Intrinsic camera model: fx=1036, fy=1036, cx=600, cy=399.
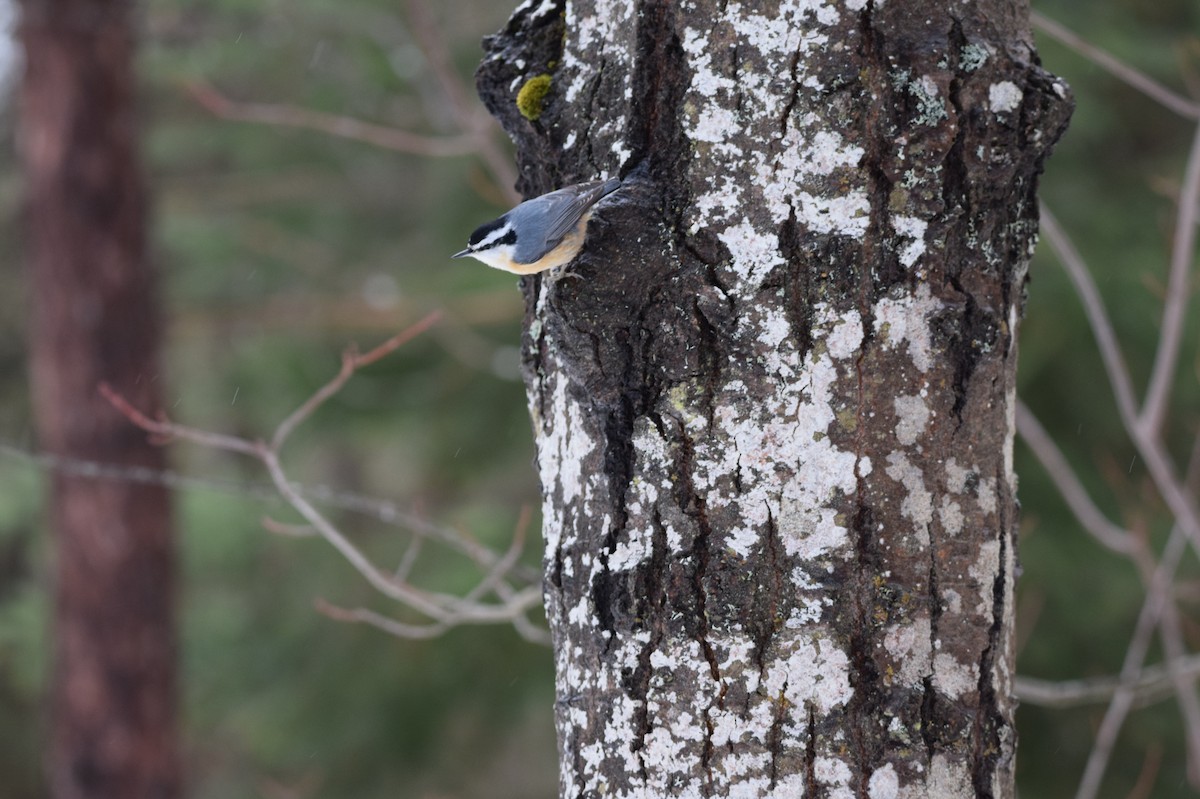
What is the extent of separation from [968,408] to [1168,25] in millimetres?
5558

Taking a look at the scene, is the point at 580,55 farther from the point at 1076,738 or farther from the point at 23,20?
the point at 1076,738

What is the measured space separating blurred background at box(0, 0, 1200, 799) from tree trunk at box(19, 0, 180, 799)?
0.33 meters

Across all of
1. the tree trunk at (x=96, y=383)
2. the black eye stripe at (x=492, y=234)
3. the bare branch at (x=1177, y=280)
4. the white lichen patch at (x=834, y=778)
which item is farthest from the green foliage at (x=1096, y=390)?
the tree trunk at (x=96, y=383)

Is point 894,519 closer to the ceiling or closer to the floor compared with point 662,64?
closer to the floor

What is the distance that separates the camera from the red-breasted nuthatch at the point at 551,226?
1154 mm

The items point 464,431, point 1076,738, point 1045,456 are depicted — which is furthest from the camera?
point 464,431

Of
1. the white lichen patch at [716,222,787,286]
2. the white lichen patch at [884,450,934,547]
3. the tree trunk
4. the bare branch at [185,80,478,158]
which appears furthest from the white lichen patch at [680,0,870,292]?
the tree trunk

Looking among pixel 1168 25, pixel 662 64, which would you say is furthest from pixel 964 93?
pixel 1168 25

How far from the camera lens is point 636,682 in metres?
1.13

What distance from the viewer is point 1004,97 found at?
111 centimetres

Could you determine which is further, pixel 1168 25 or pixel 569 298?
pixel 1168 25

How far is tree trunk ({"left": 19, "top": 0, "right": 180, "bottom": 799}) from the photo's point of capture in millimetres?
4832

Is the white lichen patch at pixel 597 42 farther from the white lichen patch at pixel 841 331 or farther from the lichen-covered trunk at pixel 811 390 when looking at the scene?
the white lichen patch at pixel 841 331

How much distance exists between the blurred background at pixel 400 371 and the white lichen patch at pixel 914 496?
2.51 metres
